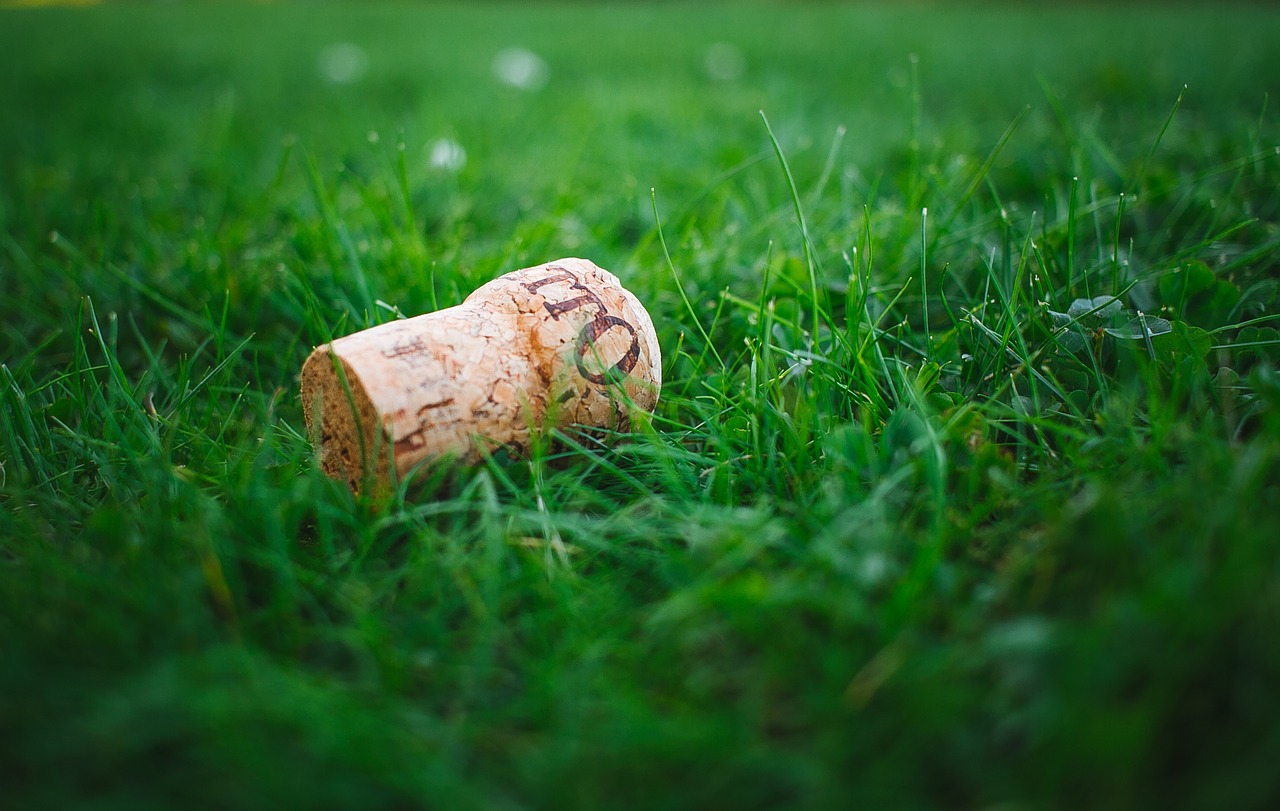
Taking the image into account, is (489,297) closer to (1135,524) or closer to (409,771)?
(409,771)

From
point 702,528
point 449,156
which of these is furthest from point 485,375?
point 449,156

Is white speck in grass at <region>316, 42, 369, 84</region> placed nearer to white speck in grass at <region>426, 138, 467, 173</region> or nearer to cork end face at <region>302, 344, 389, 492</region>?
white speck in grass at <region>426, 138, 467, 173</region>

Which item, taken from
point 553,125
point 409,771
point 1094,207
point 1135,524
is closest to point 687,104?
point 553,125

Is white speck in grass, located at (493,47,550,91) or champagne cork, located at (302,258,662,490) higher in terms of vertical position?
white speck in grass, located at (493,47,550,91)

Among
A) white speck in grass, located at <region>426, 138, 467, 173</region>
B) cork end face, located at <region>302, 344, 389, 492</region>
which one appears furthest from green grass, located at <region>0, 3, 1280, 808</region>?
white speck in grass, located at <region>426, 138, 467, 173</region>

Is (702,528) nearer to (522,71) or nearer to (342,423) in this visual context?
(342,423)

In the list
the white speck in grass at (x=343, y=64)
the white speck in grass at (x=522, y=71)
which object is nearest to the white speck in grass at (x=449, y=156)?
the white speck in grass at (x=522, y=71)
